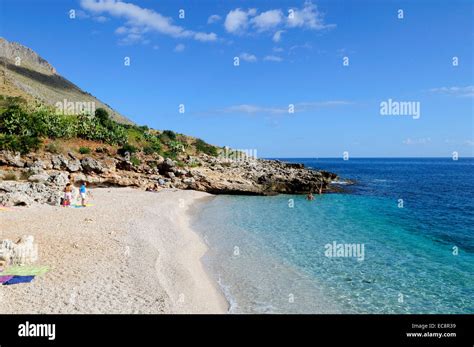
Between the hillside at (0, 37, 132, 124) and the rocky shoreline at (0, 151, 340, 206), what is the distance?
40.8 m

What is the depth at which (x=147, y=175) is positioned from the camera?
4362cm

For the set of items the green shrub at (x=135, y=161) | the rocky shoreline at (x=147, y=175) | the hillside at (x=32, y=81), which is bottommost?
the rocky shoreline at (x=147, y=175)

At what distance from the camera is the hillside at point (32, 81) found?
3143 inches

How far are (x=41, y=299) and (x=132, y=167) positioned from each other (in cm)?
3451

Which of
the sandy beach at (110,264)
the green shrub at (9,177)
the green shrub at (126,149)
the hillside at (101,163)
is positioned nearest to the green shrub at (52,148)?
the hillside at (101,163)

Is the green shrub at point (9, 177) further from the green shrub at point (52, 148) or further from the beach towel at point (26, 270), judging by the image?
the beach towel at point (26, 270)

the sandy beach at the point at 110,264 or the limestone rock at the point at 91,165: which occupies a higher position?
the limestone rock at the point at 91,165

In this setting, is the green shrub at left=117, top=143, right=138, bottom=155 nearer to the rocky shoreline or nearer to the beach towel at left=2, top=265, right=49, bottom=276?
the rocky shoreline

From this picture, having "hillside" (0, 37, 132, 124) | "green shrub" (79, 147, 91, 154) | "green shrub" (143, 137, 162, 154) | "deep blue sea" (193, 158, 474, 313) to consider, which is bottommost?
"deep blue sea" (193, 158, 474, 313)

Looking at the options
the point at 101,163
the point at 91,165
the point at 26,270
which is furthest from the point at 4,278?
the point at 101,163

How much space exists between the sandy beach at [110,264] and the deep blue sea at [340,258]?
1375 millimetres

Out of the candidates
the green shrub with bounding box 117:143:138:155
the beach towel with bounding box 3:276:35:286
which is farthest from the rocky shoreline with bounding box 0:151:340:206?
the beach towel with bounding box 3:276:35:286

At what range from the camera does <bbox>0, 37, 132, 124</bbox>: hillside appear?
262 feet

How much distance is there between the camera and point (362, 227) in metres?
26.7
